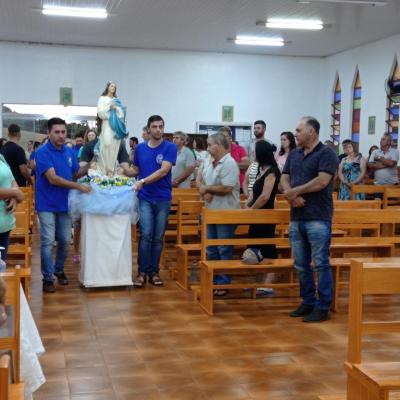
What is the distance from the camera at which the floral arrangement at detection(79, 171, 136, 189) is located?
245 inches

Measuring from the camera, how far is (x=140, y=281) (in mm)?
6484

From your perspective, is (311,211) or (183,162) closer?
(311,211)

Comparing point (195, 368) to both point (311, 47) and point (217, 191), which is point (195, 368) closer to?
point (217, 191)

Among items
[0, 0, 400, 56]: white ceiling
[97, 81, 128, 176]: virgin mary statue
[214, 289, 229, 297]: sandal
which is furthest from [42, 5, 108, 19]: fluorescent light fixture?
[214, 289, 229, 297]: sandal

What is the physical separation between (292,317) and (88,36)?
10.6 meters

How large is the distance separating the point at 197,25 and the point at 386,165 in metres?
4.72

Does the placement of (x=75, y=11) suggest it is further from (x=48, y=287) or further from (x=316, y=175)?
(x=316, y=175)

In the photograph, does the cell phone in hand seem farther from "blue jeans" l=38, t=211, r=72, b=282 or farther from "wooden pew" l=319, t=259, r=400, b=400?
"wooden pew" l=319, t=259, r=400, b=400

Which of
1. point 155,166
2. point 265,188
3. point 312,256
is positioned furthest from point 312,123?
point 155,166

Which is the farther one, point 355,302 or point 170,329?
point 170,329

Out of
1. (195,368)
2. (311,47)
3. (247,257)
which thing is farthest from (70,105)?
(195,368)

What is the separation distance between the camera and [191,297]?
6.10 metres

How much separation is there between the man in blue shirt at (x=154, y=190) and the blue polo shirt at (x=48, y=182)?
2.46ft

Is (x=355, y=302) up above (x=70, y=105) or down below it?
below
